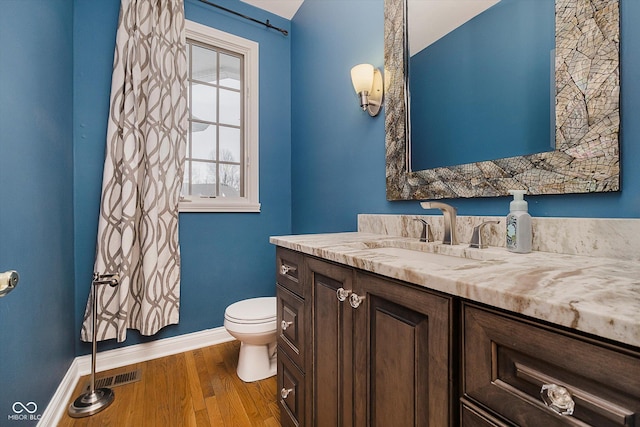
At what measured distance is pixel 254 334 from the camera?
5.38ft

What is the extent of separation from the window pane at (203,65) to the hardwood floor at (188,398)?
7.04ft

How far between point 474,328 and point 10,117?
163 cm

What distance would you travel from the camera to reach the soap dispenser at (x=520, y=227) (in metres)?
0.88

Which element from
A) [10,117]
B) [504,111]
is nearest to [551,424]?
[504,111]

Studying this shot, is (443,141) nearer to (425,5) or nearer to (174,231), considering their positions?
(425,5)

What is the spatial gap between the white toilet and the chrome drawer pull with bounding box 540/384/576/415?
1434 mm

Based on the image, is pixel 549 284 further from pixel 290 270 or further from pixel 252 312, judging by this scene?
pixel 252 312

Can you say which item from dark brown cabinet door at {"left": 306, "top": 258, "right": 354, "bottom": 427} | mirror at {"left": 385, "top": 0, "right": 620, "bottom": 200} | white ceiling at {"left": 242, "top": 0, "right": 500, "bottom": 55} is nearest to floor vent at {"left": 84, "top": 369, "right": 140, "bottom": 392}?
dark brown cabinet door at {"left": 306, "top": 258, "right": 354, "bottom": 427}

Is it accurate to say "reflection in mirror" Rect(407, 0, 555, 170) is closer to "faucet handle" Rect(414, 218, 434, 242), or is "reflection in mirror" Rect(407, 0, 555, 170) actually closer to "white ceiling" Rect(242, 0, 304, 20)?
"faucet handle" Rect(414, 218, 434, 242)

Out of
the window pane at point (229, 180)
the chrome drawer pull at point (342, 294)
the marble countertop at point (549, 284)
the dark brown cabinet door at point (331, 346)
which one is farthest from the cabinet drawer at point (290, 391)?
the window pane at point (229, 180)

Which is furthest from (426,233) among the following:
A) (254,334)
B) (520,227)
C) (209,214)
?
(209,214)

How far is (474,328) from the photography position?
527 millimetres

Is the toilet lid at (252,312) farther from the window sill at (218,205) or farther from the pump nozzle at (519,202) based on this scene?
the pump nozzle at (519,202)

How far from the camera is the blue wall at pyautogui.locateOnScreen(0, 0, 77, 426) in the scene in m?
1.02
